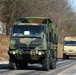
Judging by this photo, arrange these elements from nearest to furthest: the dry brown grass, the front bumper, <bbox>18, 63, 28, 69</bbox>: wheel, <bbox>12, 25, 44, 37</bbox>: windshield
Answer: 1. the front bumper
2. <bbox>12, 25, 44, 37</bbox>: windshield
3. <bbox>18, 63, 28, 69</bbox>: wheel
4. the dry brown grass

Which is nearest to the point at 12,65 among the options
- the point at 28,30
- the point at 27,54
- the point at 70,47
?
the point at 27,54

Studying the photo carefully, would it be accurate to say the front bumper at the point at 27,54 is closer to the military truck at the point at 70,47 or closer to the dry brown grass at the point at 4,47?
the dry brown grass at the point at 4,47

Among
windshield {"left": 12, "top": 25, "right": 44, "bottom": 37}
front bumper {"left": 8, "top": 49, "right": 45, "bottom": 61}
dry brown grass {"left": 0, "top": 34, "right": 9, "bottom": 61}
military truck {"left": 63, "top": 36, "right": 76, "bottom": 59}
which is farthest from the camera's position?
military truck {"left": 63, "top": 36, "right": 76, "bottom": 59}

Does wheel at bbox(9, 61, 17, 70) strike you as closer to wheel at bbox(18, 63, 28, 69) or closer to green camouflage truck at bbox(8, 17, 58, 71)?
green camouflage truck at bbox(8, 17, 58, 71)

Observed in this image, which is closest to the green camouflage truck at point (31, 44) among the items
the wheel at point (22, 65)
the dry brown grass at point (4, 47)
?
the wheel at point (22, 65)

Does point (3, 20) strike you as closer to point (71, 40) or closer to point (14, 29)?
point (71, 40)

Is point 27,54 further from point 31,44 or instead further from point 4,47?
point 4,47

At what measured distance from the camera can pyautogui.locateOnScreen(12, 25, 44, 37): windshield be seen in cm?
2367

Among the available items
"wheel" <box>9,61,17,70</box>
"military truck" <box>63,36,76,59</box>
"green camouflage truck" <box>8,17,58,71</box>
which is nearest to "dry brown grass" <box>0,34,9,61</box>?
"military truck" <box>63,36,76,59</box>

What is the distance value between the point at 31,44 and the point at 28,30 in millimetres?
1183

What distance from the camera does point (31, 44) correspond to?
23.1m

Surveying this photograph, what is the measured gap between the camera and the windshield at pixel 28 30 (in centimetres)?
2367

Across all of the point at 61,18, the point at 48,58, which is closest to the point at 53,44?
the point at 48,58

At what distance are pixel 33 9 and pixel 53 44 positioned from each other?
21.9 metres
